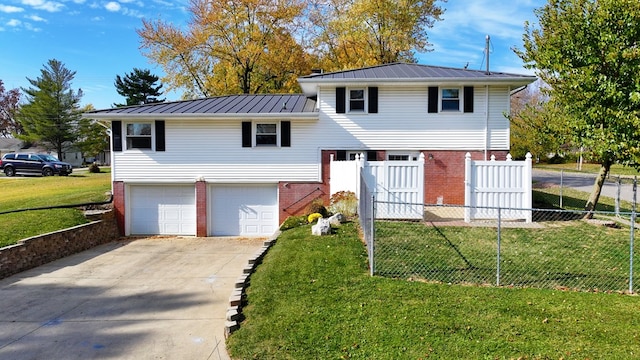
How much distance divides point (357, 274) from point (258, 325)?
2270mm

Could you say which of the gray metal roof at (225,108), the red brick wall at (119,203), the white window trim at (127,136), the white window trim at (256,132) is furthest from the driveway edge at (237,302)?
the red brick wall at (119,203)

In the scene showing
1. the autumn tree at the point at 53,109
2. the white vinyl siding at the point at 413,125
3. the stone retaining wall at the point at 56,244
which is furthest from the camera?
the autumn tree at the point at 53,109

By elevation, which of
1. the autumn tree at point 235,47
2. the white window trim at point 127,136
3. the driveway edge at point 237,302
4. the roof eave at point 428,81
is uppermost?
the autumn tree at point 235,47

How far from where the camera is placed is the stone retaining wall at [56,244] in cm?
1045

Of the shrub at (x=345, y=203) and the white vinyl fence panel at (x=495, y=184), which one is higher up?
the white vinyl fence panel at (x=495, y=184)

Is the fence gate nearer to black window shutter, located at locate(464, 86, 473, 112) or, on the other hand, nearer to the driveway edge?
the driveway edge

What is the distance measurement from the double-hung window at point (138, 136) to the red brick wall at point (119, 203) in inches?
64.8

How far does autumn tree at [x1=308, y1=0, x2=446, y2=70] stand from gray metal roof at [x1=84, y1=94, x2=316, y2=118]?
36.1ft

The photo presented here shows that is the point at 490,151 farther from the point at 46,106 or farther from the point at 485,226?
the point at 46,106

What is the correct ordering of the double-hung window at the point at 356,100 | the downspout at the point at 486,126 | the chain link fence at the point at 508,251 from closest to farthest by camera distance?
the chain link fence at the point at 508,251 < the downspout at the point at 486,126 < the double-hung window at the point at 356,100

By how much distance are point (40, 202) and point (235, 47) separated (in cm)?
1580

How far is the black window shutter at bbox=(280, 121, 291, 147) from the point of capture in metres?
Answer: 15.6

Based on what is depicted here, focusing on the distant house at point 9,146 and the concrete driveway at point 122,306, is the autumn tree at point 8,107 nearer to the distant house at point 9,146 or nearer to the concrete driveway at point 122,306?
the distant house at point 9,146

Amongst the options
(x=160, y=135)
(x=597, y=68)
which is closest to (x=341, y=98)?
(x=160, y=135)
